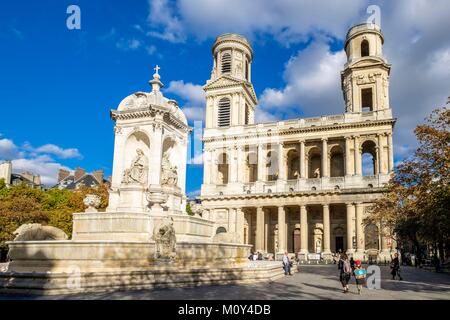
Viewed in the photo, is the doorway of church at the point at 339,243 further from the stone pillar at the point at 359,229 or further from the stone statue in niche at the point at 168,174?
the stone statue in niche at the point at 168,174

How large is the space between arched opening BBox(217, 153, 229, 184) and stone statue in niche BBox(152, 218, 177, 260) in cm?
3937

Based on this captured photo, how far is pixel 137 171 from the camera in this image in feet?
53.1

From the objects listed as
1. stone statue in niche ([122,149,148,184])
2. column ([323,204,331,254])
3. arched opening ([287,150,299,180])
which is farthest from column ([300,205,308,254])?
stone statue in niche ([122,149,148,184])

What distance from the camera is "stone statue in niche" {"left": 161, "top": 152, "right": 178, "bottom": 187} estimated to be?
1689cm

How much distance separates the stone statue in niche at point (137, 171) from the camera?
16.1 meters

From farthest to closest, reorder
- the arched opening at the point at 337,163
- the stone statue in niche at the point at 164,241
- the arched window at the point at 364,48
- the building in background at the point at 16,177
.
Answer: the building in background at the point at 16,177 < the arched window at the point at 364,48 < the arched opening at the point at 337,163 < the stone statue in niche at the point at 164,241

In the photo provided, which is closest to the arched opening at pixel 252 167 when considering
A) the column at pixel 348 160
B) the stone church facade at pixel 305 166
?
the stone church facade at pixel 305 166

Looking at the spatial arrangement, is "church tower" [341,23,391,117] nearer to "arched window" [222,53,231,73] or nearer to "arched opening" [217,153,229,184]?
"arched window" [222,53,231,73]

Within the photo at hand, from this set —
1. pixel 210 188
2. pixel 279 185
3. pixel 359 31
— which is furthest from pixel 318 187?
pixel 359 31

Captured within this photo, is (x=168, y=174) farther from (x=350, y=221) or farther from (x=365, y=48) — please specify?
(x=365, y=48)

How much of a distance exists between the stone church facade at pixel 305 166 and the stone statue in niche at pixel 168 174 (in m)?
30.1

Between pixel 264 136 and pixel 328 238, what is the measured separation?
1498cm

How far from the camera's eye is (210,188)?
169 feet
